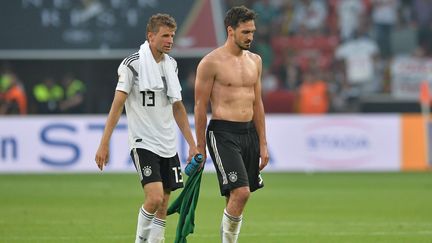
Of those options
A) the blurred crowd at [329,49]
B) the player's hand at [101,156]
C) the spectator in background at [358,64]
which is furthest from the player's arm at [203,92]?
the spectator in background at [358,64]

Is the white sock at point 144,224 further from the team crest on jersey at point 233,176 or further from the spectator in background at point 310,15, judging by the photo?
the spectator in background at point 310,15

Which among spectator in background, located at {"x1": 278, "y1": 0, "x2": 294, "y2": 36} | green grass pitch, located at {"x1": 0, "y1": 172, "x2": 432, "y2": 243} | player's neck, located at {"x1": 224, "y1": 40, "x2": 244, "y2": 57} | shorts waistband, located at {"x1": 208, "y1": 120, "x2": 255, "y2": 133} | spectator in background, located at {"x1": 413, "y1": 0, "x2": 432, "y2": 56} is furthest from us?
spectator in background, located at {"x1": 278, "y1": 0, "x2": 294, "y2": 36}

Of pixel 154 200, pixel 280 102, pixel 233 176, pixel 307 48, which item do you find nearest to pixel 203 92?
pixel 233 176

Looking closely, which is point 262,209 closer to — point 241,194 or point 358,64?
point 241,194

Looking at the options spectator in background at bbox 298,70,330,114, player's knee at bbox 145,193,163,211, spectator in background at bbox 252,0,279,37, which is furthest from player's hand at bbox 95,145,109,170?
spectator in background at bbox 252,0,279,37

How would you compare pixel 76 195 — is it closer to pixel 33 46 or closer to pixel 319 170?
pixel 319 170

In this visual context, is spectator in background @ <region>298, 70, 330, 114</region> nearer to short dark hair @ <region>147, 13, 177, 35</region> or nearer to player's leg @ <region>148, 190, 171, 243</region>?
player's leg @ <region>148, 190, 171, 243</region>

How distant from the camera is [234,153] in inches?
420

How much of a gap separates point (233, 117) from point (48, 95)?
59.0ft

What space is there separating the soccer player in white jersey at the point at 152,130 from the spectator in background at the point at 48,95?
1803 centimetres

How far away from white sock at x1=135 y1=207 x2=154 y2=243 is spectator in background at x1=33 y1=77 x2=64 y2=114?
1824 centimetres

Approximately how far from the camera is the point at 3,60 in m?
28.7

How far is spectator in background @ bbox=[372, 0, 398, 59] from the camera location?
32.7m

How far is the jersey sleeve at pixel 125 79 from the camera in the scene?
10.2 metres
